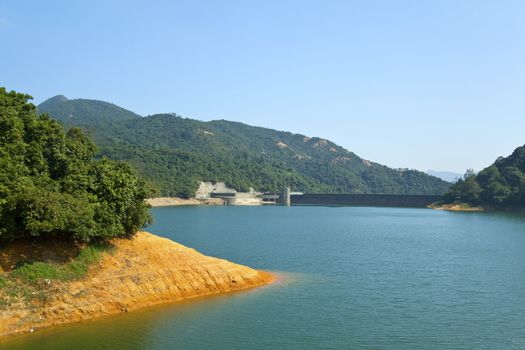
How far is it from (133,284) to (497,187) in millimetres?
166991

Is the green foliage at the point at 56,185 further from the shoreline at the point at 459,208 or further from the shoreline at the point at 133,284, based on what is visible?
the shoreline at the point at 459,208

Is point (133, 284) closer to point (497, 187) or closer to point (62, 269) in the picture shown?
point (62, 269)

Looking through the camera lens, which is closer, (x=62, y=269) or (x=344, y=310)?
(x=62, y=269)

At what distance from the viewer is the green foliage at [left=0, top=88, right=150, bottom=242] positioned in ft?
113

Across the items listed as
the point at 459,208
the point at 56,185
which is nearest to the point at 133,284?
the point at 56,185

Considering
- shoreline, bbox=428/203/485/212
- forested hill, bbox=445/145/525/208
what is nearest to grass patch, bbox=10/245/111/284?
forested hill, bbox=445/145/525/208

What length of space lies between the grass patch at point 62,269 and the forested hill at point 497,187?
539 ft

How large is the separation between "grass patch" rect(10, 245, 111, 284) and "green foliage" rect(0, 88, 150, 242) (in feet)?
4.40

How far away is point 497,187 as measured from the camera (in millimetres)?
178125

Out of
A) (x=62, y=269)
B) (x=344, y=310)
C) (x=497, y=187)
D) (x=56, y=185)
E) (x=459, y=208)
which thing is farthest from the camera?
(x=459, y=208)

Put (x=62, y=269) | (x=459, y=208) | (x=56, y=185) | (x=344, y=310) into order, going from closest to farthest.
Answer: (x=62, y=269), (x=344, y=310), (x=56, y=185), (x=459, y=208)

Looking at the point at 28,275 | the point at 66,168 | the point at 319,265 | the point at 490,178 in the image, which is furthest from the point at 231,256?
the point at 490,178

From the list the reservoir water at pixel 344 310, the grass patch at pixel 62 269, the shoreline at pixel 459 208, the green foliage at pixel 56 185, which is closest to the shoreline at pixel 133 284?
the grass patch at pixel 62 269

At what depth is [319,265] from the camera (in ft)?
189
